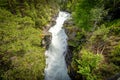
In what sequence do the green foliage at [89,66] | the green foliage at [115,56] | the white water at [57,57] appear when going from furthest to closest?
1. the white water at [57,57]
2. the green foliage at [115,56]
3. the green foliage at [89,66]

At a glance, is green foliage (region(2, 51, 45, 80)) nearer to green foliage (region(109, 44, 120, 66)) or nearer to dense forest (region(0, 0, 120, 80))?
dense forest (region(0, 0, 120, 80))

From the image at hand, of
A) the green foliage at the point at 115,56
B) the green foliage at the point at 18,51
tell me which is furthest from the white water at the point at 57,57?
the green foliage at the point at 115,56

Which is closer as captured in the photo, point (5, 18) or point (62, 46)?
point (5, 18)

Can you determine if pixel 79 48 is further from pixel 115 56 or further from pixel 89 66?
pixel 89 66

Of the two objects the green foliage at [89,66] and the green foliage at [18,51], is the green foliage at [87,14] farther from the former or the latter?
the green foliage at [89,66]

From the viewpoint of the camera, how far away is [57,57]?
2812 centimetres

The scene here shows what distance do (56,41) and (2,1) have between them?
1040 cm

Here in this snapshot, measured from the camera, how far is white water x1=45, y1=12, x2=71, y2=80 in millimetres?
24658

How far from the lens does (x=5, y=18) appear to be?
23516mm

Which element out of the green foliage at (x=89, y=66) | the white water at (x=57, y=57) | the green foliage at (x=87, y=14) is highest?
the green foliage at (x=87, y=14)

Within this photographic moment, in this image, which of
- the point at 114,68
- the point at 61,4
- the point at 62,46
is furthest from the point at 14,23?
the point at 61,4

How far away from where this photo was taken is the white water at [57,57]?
24658 mm

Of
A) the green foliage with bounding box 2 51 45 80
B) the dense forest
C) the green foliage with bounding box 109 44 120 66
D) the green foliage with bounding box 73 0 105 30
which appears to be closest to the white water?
the dense forest

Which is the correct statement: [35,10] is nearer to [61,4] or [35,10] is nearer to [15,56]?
[15,56]
